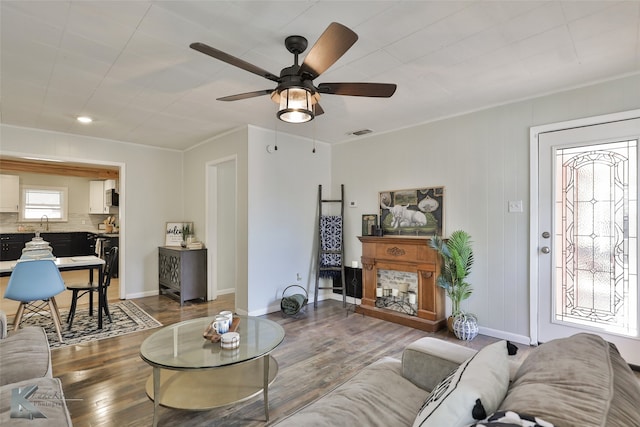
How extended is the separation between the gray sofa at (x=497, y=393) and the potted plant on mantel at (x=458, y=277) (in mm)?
2020

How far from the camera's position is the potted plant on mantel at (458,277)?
134 inches

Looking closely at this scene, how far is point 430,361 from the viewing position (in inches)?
62.1

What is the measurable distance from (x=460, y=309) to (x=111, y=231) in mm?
8011

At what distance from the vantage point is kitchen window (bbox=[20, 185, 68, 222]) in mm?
7695

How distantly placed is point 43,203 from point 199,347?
27.8 ft

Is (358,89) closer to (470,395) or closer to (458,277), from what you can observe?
(470,395)

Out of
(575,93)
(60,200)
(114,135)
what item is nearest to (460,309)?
(575,93)

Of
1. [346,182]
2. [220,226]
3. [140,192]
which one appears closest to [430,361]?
[346,182]

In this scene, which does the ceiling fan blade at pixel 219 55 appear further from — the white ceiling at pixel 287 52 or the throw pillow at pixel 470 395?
the throw pillow at pixel 470 395

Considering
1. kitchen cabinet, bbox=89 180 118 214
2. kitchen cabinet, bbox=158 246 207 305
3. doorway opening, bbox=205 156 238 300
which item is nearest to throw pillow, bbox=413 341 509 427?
doorway opening, bbox=205 156 238 300

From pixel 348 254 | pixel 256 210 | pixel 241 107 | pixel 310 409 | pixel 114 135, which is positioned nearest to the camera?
pixel 310 409

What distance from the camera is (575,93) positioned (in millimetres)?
3035

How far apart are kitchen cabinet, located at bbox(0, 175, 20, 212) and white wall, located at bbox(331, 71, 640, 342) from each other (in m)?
8.72

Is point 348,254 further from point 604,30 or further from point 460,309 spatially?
point 604,30
